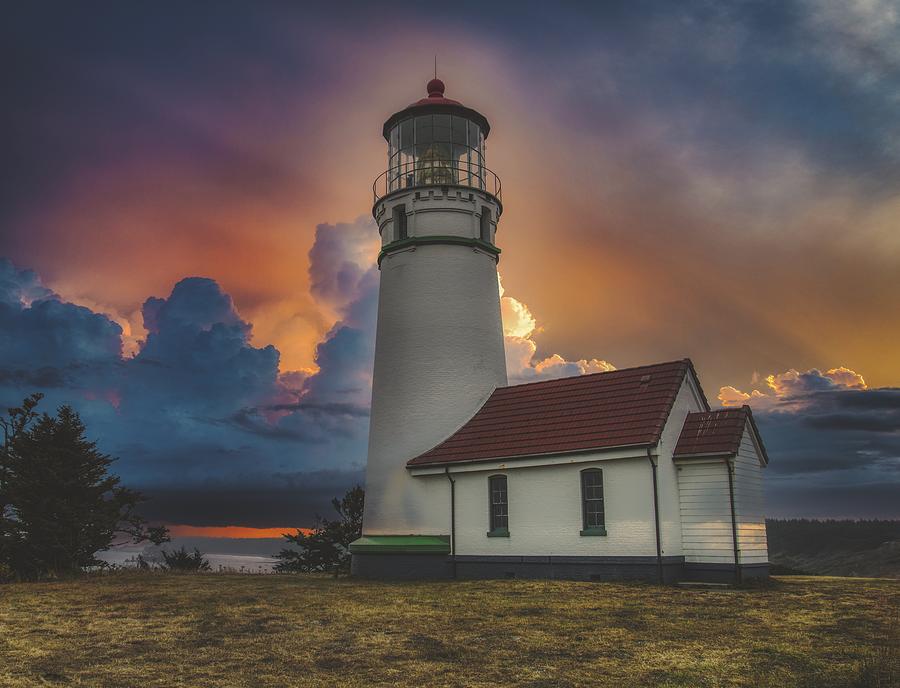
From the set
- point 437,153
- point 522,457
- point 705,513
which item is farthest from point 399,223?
point 705,513

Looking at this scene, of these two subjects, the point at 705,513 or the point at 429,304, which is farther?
the point at 429,304

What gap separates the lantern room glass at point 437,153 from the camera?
88.9ft

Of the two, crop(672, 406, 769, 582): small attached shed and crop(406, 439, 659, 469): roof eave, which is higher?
crop(406, 439, 659, 469): roof eave

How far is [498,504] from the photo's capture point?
22.3 meters

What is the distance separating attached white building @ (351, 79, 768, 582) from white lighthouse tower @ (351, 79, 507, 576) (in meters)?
0.05

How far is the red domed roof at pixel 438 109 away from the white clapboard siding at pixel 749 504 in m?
14.1

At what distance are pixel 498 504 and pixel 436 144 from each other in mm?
13197

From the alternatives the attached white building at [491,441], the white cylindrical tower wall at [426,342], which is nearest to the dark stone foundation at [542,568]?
the attached white building at [491,441]

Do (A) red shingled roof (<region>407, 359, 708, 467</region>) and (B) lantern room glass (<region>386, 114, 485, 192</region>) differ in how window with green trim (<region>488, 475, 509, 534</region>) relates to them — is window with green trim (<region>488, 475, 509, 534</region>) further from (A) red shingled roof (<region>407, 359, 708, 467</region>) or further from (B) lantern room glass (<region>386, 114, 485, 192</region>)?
(B) lantern room glass (<region>386, 114, 485, 192</region>)

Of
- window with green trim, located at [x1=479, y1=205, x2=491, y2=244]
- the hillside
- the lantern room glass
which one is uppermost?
the lantern room glass

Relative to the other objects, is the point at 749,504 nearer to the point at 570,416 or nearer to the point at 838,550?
the point at 570,416

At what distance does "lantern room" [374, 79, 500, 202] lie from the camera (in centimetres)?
2692

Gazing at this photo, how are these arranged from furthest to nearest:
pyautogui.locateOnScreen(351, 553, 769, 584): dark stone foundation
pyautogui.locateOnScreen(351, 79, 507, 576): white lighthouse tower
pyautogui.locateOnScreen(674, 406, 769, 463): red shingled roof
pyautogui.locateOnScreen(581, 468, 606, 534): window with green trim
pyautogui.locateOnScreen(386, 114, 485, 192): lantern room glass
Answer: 1. pyautogui.locateOnScreen(386, 114, 485, 192): lantern room glass
2. pyautogui.locateOnScreen(351, 79, 507, 576): white lighthouse tower
3. pyautogui.locateOnScreen(581, 468, 606, 534): window with green trim
4. pyautogui.locateOnScreen(674, 406, 769, 463): red shingled roof
5. pyautogui.locateOnScreen(351, 553, 769, 584): dark stone foundation

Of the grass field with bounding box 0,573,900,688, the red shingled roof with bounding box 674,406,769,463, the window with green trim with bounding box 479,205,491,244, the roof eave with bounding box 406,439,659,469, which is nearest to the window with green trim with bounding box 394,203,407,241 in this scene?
the window with green trim with bounding box 479,205,491,244
